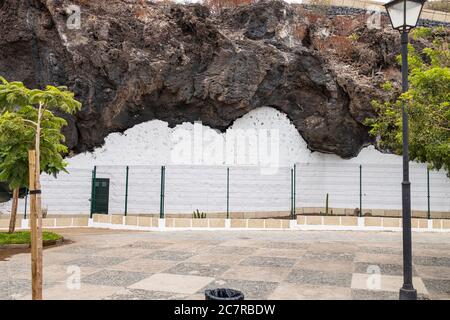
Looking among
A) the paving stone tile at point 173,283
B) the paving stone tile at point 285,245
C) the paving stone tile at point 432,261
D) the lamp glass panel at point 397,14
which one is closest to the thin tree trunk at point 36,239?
the paving stone tile at point 173,283

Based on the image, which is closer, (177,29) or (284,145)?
(177,29)

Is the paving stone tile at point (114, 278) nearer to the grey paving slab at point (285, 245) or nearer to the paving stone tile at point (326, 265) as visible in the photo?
the paving stone tile at point (326, 265)

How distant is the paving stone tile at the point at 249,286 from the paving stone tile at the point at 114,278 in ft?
5.09

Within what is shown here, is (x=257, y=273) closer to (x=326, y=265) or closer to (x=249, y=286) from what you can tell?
(x=249, y=286)

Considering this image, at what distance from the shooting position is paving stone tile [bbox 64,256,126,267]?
30.6 ft

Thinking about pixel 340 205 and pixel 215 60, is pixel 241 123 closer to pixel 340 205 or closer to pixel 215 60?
pixel 215 60

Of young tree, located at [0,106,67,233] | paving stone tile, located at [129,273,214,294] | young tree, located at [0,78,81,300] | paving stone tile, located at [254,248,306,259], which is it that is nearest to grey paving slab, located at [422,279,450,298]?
paving stone tile, located at [254,248,306,259]

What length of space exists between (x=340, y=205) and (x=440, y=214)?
15.5 ft

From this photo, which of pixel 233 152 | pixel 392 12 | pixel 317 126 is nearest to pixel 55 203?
pixel 233 152

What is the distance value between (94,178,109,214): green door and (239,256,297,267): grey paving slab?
30.7 ft

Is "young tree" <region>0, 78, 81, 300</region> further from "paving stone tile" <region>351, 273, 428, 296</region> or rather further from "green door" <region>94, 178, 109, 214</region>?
"green door" <region>94, 178, 109, 214</region>

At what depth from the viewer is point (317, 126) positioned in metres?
20.1

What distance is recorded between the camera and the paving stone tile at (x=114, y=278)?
760 cm
